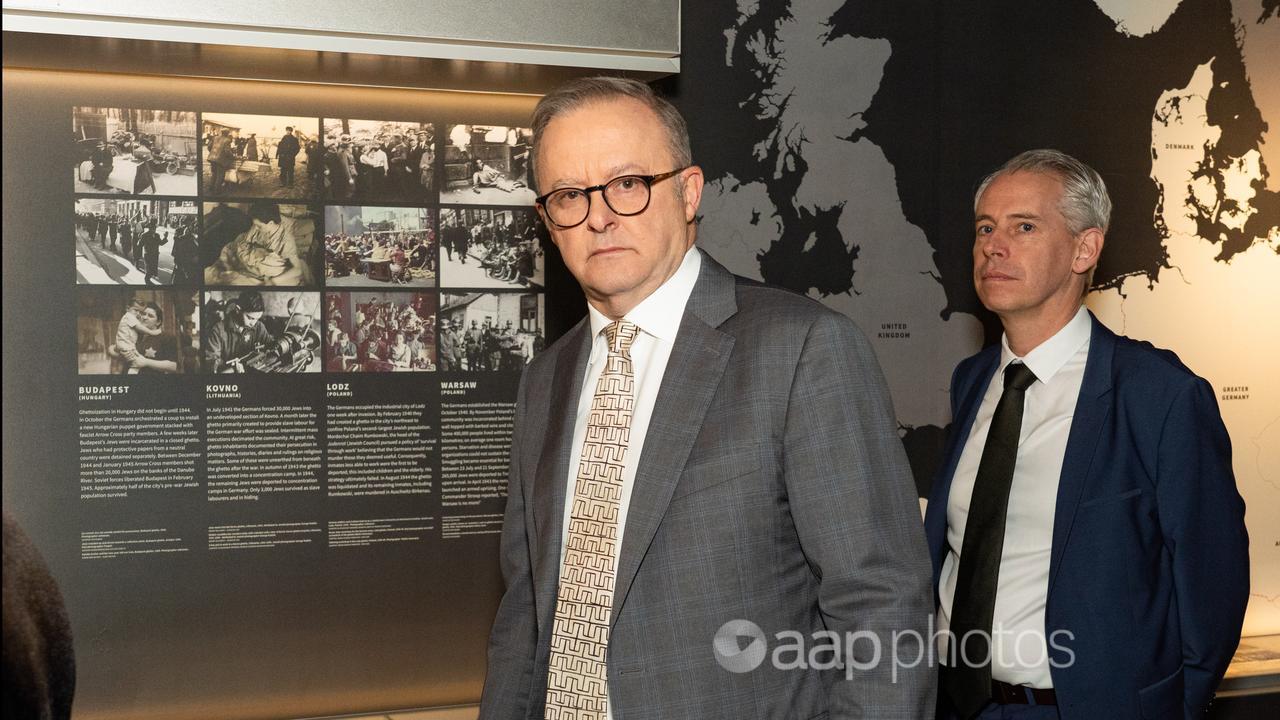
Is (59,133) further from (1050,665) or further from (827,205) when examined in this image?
(1050,665)

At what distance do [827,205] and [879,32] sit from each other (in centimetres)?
62

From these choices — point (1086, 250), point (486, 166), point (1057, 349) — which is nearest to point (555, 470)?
point (1057, 349)

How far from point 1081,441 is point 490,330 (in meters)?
1.71

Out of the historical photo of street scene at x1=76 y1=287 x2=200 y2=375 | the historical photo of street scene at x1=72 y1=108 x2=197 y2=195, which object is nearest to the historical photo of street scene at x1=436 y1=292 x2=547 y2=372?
the historical photo of street scene at x1=76 y1=287 x2=200 y2=375

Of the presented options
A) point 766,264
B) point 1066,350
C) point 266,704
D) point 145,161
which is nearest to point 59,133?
point 145,161

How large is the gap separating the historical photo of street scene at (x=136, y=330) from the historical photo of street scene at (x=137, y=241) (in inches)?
1.6

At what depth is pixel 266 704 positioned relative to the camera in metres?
3.02

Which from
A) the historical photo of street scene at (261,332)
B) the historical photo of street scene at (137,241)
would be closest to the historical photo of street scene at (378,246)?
the historical photo of street scene at (261,332)

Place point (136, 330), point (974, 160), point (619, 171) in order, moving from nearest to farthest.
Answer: point (619, 171)
point (136, 330)
point (974, 160)

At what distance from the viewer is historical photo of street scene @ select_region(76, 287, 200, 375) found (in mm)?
2828

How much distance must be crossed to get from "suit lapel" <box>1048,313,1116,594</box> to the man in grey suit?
660 millimetres

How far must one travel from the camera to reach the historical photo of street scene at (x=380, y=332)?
305 cm

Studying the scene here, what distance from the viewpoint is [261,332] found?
2979 millimetres

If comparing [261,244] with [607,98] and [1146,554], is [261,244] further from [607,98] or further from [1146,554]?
[1146,554]
